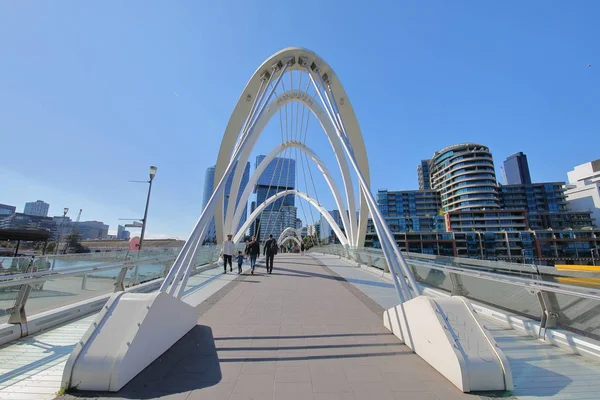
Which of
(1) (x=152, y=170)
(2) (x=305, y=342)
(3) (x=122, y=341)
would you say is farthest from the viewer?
(1) (x=152, y=170)

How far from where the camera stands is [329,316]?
5.10 m

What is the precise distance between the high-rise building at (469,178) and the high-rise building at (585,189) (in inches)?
1110

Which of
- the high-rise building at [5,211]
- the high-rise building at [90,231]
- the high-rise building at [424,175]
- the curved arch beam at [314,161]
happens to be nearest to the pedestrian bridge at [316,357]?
the curved arch beam at [314,161]

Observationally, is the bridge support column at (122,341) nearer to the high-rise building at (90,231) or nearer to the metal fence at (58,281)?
the metal fence at (58,281)

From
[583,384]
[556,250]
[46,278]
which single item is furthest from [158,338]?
[556,250]

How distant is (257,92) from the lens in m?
16.6

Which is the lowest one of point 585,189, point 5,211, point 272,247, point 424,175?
point 272,247

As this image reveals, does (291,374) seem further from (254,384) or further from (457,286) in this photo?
(457,286)

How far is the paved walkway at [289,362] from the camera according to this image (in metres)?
2.56

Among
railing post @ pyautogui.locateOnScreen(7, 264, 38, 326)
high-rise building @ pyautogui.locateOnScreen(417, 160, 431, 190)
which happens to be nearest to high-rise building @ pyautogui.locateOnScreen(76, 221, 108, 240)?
railing post @ pyautogui.locateOnScreen(7, 264, 38, 326)

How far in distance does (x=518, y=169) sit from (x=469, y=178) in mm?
89582

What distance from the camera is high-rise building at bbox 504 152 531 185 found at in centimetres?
13388

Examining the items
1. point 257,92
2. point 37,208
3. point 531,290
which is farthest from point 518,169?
point 37,208

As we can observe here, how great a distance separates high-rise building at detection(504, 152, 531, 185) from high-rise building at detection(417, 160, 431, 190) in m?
54.6
